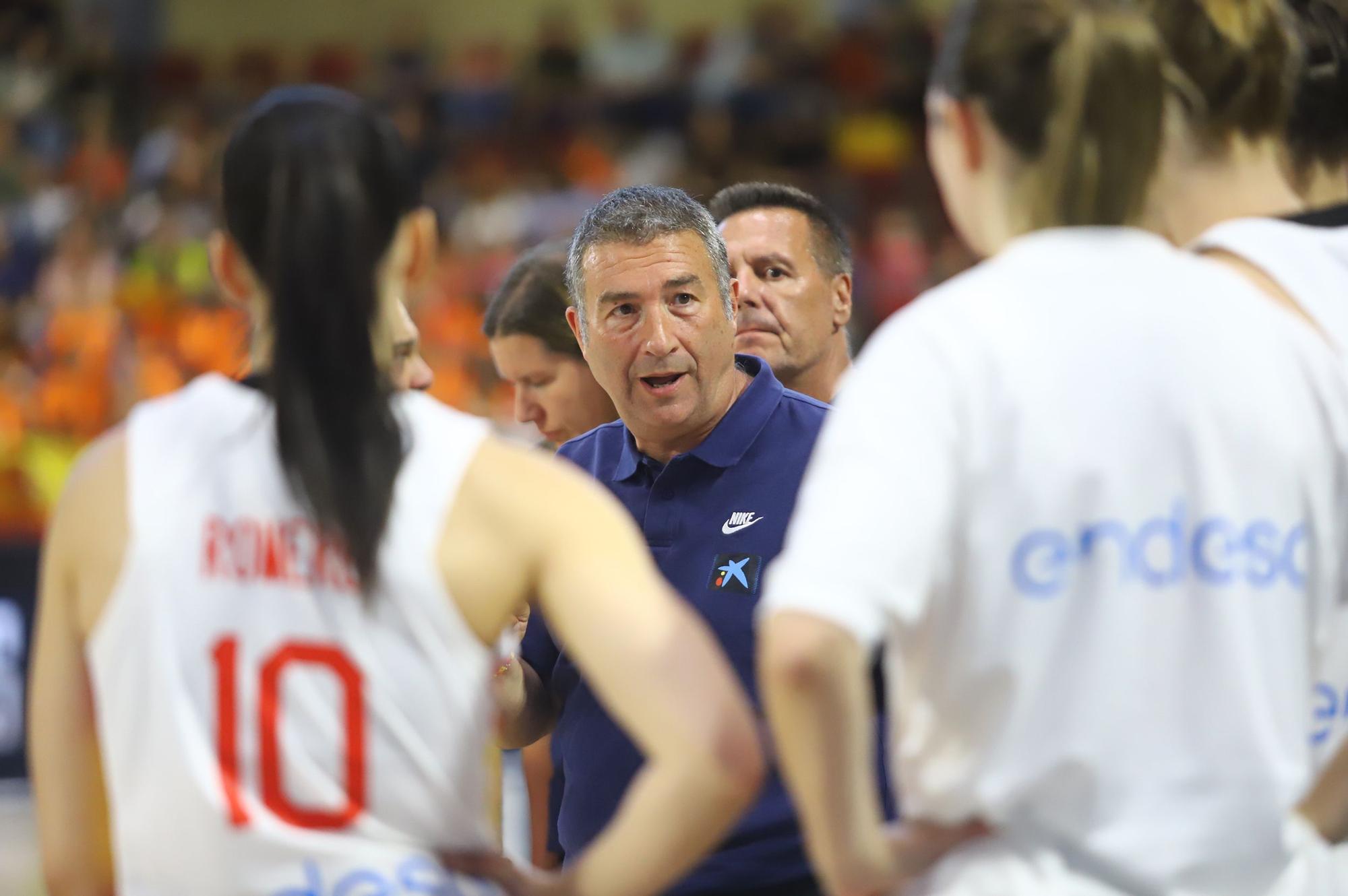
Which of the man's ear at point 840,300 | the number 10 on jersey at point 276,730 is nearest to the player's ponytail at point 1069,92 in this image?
the number 10 on jersey at point 276,730

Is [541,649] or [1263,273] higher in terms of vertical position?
[1263,273]

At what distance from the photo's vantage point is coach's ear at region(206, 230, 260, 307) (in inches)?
67.5

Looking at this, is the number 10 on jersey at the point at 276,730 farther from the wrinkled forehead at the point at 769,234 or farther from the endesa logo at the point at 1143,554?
the wrinkled forehead at the point at 769,234

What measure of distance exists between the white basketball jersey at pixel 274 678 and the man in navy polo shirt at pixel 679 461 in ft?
3.26

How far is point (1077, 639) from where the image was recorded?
1636mm

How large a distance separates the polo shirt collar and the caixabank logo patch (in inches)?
9.0

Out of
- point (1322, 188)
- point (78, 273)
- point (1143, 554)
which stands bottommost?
point (78, 273)

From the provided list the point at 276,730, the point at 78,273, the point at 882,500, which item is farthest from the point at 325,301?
the point at 78,273

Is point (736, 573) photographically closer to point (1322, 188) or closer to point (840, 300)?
point (1322, 188)

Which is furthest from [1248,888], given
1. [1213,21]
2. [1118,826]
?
[1213,21]

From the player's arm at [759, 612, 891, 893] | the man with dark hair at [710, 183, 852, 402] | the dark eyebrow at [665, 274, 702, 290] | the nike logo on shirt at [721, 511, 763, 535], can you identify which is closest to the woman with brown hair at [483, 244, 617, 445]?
the man with dark hair at [710, 183, 852, 402]

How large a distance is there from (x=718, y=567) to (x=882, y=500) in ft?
3.82

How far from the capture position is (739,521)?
2.77 metres

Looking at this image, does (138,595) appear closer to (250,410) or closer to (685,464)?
(250,410)
